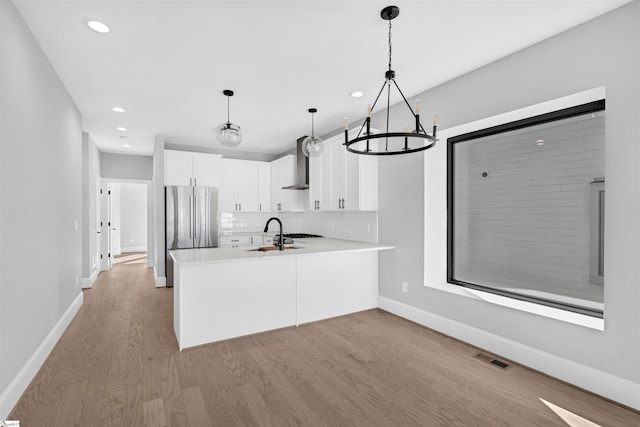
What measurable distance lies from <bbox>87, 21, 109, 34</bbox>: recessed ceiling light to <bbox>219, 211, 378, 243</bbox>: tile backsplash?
336cm

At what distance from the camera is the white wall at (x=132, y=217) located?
9.80m

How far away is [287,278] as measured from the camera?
3449 mm

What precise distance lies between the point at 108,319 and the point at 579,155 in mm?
5224

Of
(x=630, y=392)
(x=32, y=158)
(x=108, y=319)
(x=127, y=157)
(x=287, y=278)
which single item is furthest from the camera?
(x=127, y=157)

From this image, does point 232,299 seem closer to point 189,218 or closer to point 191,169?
point 189,218

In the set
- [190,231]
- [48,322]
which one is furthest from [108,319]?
[190,231]

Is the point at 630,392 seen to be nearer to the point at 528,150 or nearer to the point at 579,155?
the point at 579,155

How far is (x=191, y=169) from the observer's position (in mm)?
5660

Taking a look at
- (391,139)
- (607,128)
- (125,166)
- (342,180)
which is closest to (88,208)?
(125,166)

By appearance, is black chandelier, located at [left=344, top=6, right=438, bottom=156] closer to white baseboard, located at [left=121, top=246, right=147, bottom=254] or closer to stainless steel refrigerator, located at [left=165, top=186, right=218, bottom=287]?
stainless steel refrigerator, located at [left=165, top=186, right=218, bottom=287]

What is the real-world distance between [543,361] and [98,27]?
430 centimetres

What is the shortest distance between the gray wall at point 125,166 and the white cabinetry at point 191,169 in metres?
2.10

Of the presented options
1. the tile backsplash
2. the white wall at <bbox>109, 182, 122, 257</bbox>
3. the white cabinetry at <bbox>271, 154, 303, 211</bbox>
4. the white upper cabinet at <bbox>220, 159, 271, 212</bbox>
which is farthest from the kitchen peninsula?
the white wall at <bbox>109, 182, 122, 257</bbox>

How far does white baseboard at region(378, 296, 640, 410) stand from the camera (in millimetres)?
2054
